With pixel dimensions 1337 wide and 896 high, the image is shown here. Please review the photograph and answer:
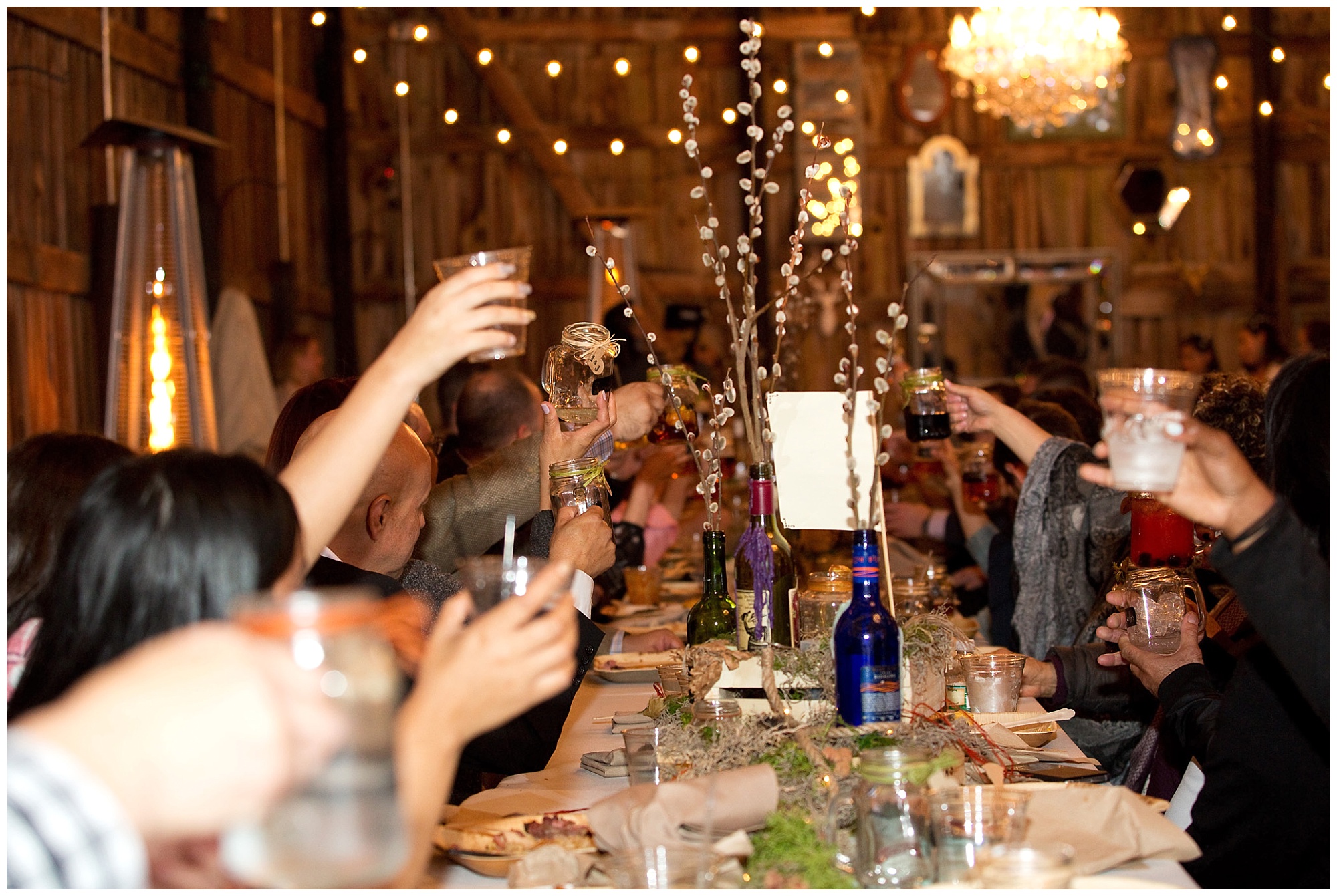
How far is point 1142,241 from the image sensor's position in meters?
9.19

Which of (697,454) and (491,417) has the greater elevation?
(491,417)

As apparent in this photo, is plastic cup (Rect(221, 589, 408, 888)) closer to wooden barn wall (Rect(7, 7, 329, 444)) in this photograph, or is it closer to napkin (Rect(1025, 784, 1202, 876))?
napkin (Rect(1025, 784, 1202, 876))

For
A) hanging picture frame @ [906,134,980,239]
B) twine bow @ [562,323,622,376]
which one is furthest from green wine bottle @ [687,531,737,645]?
hanging picture frame @ [906,134,980,239]

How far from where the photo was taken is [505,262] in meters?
1.55

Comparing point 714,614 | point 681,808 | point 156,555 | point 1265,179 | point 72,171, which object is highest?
point 1265,179

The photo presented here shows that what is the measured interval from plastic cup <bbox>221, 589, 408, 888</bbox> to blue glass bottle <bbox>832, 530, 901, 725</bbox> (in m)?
0.91

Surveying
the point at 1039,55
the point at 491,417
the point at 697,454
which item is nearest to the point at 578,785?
the point at 697,454

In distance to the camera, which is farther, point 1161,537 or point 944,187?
point 944,187

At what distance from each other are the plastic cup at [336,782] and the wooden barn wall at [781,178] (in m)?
8.25

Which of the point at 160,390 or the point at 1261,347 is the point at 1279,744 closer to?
the point at 160,390

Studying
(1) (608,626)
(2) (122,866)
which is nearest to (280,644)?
(2) (122,866)

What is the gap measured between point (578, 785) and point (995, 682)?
2.69 feet

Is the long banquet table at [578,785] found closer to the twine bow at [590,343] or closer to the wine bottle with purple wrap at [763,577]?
the wine bottle with purple wrap at [763,577]

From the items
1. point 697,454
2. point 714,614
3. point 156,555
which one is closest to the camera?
point 156,555
